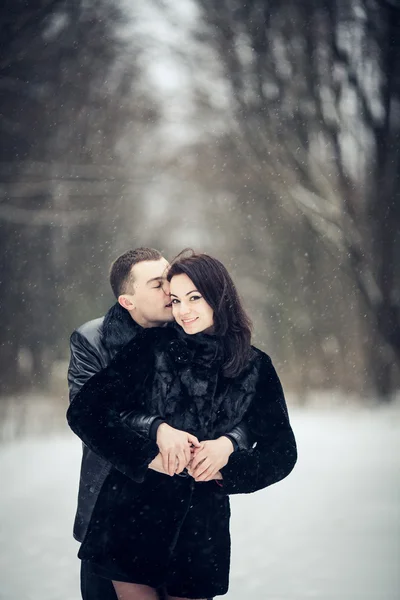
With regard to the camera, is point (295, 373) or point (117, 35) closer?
point (117, 35)

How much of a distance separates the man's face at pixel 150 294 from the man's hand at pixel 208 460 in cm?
33

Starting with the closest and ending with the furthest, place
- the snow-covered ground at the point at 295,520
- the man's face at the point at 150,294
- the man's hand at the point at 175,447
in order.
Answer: the man's hand at the point at 175,447 < the man's face at the point at 150,294 < the snow-covered ground at the point at 295,520

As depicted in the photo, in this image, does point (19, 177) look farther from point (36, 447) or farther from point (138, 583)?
point (138, 583)

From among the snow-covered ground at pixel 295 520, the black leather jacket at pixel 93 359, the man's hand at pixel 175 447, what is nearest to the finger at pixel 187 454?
the man's hand at pixel 175 447

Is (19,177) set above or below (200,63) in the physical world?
below

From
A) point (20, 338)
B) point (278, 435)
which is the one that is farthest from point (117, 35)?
point (278, 435)

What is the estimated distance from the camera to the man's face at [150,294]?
1.60 metres

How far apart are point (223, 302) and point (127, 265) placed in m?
0.30

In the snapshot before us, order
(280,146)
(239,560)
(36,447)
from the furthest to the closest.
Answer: (280,146)
(36,447)
(239,560)

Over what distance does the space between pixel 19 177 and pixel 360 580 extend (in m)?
3.10

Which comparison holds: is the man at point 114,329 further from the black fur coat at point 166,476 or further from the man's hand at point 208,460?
the man's hand at point 208,460

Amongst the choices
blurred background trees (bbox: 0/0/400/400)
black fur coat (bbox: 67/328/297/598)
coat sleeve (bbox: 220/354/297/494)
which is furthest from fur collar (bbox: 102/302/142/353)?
blurred background trees (bbox: 0/0/400/400)

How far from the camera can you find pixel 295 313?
538 centimetres

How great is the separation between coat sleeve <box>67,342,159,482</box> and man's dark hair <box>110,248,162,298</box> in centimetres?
26
